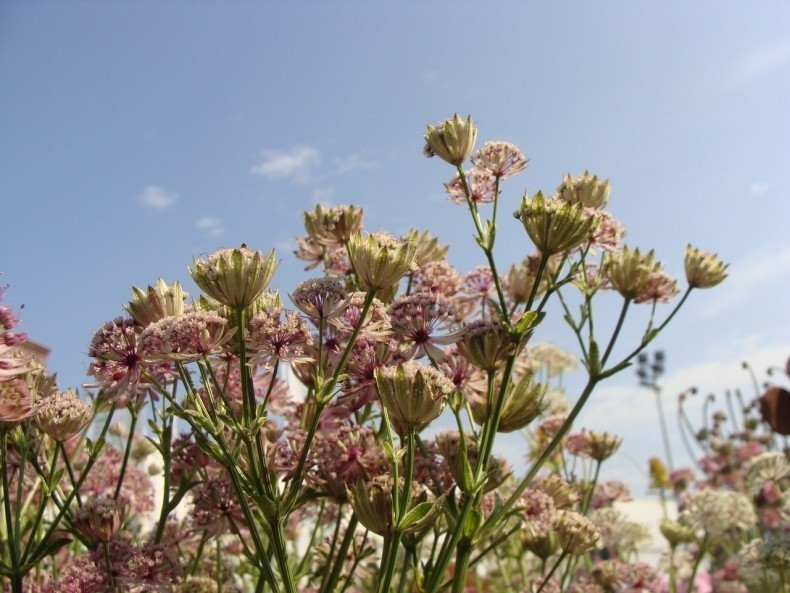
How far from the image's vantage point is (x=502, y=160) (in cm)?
156

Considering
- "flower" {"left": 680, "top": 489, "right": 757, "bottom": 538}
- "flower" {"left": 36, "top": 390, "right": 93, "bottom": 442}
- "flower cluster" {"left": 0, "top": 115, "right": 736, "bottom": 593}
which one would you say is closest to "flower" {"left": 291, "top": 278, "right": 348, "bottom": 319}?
"flower cluster" {"left": 0, "top": 115, "right": 736, "bottom": 593}

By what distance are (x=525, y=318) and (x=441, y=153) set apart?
48cm

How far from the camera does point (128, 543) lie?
4.70ft

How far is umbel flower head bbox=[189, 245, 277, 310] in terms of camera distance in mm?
1123

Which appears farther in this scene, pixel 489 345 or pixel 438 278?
pixel 438 278

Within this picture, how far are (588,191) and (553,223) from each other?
0.29 meters

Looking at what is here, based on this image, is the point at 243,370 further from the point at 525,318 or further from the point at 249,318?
the point at 525,318

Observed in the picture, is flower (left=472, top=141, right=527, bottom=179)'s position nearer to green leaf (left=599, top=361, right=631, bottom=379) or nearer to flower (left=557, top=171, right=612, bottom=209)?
flower (left=557, top=171, right=612, bottom=209)

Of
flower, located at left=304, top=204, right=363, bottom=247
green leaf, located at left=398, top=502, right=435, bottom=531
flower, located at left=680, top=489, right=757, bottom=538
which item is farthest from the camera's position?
flower, located at left=680, top=489, right=757, bottom=538

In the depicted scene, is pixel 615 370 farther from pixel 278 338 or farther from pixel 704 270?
pixel 278 338

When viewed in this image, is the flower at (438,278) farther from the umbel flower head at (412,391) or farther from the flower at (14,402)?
the flower at (14,402)

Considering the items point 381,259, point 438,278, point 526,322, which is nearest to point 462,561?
point 526,322

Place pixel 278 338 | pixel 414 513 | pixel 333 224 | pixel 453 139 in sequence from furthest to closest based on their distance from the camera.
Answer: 1. pixel 333 224
2. pixel 453 139
3. pixel 278 338
4. pixel 414 513

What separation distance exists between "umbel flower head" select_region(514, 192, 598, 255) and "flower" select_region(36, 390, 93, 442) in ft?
3.11
